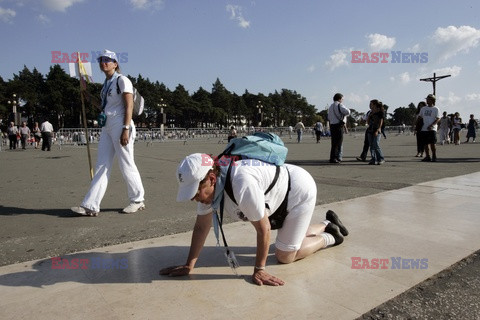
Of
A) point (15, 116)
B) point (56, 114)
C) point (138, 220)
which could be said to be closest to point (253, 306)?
point (138, 220)

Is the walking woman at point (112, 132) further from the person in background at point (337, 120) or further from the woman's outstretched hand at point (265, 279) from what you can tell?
the person in background at point (337, 120)

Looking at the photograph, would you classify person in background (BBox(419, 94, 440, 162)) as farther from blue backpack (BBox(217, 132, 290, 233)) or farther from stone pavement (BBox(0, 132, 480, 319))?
blue backpack (BBox(217, 132, 290, 233))

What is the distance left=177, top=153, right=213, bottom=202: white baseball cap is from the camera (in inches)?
80.3

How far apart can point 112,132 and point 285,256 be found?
9.17 feet

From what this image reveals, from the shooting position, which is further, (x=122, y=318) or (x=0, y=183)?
(x=0, y=183)

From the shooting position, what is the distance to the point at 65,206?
4812 millimetres

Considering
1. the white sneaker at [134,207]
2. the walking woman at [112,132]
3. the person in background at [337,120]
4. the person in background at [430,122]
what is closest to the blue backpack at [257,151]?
the walking woman at [112,132]

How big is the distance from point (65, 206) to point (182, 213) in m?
1.80

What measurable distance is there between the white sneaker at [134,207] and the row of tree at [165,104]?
4167 cm

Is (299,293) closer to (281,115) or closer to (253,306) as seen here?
(253,306)

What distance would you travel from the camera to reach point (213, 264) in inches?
106

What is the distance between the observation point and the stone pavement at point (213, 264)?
80.6 inches

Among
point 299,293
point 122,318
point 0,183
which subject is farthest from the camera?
point 0,183

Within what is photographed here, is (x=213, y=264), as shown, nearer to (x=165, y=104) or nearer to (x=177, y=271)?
(x=177, y=271)
